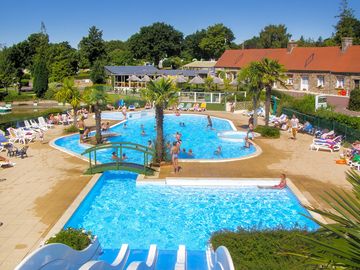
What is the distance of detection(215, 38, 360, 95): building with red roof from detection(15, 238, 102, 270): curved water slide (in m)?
40.2

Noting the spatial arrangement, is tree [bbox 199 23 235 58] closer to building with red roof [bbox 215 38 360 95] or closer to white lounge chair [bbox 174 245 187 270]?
building with red roof [bbox 215 38 360 95]

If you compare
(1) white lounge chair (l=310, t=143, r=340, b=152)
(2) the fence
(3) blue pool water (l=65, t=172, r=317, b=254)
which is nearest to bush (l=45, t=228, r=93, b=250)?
(3) blue pool water (l=65, t=172, r=317, b=254)

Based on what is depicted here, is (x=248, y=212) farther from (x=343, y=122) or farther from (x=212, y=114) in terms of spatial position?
(x=212, y=114)

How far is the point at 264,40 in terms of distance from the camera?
93938 millimetres

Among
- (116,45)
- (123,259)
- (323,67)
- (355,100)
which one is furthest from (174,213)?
(116,45)

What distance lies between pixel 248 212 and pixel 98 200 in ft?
18.6

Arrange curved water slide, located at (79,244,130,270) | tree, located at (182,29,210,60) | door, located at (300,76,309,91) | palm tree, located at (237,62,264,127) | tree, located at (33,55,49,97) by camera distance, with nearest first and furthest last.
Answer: curved water slide, located at (79,244,130,270) → palm tree, located at (237,62,264,127) → door, located at (300,76,309,91) → tree, located at (33,55,49,97) → tree, located at (182,29,210,60)

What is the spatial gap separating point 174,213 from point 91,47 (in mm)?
76463

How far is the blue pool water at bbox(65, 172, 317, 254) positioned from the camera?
11594 millimetres

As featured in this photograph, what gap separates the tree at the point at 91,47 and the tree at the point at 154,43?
14214mm

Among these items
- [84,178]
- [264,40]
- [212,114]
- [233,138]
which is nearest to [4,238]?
[84,178]

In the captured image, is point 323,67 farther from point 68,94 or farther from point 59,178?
point 59,178

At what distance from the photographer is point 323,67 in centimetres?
4466

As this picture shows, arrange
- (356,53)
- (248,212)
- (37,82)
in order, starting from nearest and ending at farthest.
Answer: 1. (248,212)
2. (356,53)
3. (37,82)
